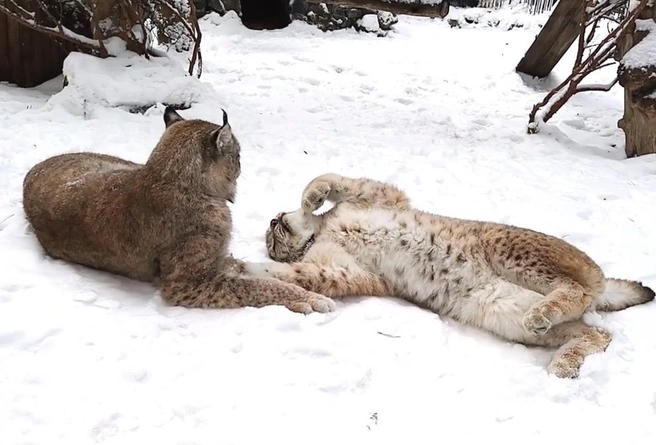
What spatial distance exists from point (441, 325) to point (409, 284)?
44cm

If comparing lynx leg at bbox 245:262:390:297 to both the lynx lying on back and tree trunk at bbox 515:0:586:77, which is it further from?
tree trunk at bbox 515:0:586:77

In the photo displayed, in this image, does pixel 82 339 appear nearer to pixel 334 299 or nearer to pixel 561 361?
pixel 334 299

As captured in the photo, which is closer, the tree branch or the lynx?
the lynx

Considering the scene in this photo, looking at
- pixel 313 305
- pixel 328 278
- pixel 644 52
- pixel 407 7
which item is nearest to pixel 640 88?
pixel 644 52

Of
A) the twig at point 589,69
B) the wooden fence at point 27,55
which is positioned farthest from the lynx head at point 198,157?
the twig at point 589,69

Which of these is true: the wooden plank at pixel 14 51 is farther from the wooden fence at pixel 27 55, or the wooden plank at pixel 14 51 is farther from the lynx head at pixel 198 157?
the lynx head at pixel 198 157

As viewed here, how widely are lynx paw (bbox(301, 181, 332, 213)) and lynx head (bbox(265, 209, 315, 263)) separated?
83 mm

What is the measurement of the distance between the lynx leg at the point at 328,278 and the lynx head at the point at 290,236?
279 millimetres

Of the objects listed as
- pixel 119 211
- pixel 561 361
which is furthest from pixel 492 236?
pixel 119 211

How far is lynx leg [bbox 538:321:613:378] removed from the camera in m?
3.04

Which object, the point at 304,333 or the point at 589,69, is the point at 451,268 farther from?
the point at 589,69

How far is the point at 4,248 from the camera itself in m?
3.63

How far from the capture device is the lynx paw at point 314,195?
14.0 ft

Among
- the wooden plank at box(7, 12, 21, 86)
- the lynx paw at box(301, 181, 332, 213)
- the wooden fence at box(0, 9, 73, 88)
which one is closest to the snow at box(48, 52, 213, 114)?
the wooden fence at box(0, 9, 73, 88)
